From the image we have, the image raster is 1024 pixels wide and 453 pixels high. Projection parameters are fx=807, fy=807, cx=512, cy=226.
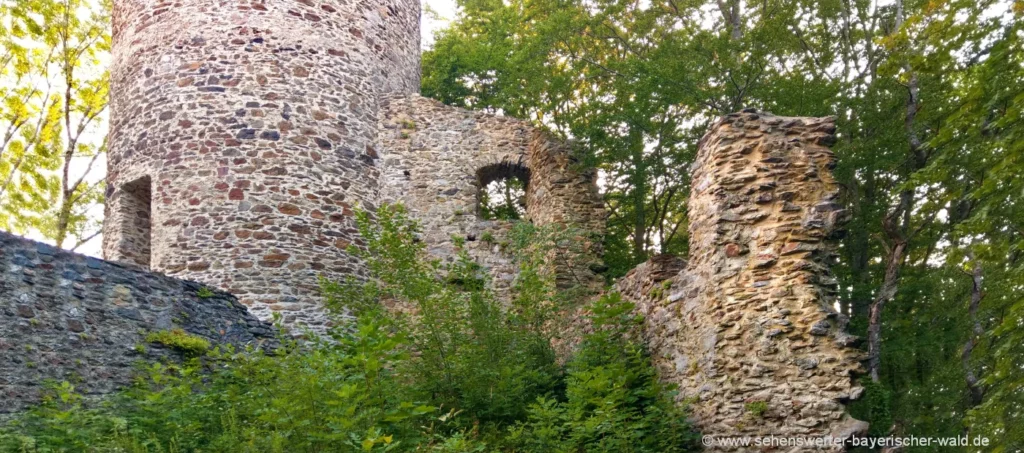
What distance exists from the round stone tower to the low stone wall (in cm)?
199

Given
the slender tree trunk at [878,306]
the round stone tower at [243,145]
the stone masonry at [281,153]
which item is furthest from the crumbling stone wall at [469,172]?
the slender tree trunk at [878,306]

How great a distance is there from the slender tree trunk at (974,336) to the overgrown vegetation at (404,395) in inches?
233

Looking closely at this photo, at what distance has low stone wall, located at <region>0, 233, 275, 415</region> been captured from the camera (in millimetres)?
6422

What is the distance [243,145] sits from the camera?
10328 millimetres

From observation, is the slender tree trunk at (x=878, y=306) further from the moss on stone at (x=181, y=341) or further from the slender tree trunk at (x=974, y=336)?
the moss on stone at (x=181, y=341)

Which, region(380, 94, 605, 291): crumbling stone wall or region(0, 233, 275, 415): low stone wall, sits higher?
region(380, 94, 605, 291): crumbling stone wall

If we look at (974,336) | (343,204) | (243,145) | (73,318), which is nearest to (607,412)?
(73,318)

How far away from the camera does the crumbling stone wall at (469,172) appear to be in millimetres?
10789

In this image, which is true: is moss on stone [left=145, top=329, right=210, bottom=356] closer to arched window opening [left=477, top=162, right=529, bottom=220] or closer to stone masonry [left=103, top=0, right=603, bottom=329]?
stone masonry [left=103, top=0, right=603, bottom=329]

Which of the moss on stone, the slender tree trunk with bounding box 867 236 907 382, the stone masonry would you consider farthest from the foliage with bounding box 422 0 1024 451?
the moss on stone

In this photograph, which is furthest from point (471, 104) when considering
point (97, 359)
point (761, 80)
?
point (97, 359)

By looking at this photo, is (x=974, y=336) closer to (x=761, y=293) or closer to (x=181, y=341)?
(x=761, y=293)

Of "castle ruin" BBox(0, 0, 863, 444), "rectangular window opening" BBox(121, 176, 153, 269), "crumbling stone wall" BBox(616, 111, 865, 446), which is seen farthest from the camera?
"rectangular window opening" BBox(121, 176, 153, 269)

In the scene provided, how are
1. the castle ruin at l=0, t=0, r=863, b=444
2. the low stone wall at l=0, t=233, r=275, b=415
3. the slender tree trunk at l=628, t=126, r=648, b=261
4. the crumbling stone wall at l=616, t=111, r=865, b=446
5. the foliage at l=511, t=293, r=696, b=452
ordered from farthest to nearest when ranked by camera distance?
the slender tree trunk at l=628, t=126, r=648, b=261, the low stone wall at l=0, t=233, r=275, b=415, the castle ruin at l=0, t=0, r=863, b=444, the foliage at l=511, t=293, r=696, b=452, the crumbling stone wall at l=616, t=111, r=865, b=446
